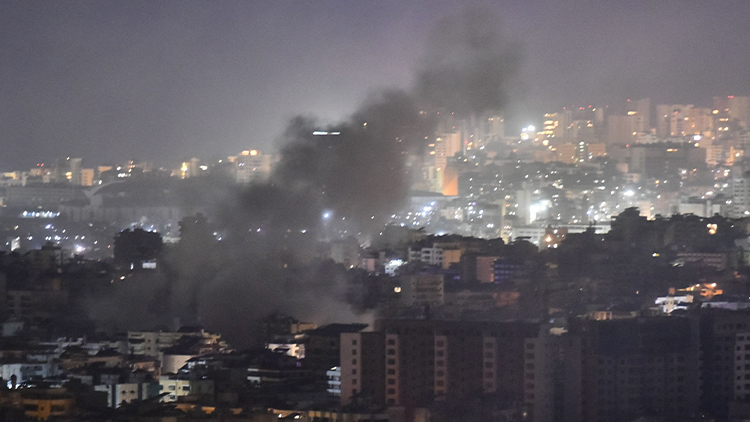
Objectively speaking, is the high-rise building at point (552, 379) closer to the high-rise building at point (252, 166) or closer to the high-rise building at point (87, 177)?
the high-rise building at point (252, 166)

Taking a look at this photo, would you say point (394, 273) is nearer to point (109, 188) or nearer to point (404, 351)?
point (404, 351)

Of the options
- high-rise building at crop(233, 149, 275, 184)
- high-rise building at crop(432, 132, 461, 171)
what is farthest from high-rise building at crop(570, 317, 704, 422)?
high-rise building at crop(432, 132, 461, 171)

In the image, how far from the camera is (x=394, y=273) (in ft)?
71.3

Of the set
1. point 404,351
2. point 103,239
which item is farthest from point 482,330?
point 103,239

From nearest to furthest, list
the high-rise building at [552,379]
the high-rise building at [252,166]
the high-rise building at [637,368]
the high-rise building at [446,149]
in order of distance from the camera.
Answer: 1. the high-rise building at [552,379]
2. the high-rise building at [637,368]
3. the high-rise building at [252,166]
4. the high-rise building at [446,149]

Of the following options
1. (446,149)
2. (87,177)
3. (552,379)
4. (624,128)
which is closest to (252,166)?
(446,149)

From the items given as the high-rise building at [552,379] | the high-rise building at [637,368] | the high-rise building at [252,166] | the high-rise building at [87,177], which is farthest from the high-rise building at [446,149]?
the high-rise building at [552,379]

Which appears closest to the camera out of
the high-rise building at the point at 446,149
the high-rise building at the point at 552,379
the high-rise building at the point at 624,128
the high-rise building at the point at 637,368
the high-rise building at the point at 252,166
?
the high-rise building at the point at 552,379

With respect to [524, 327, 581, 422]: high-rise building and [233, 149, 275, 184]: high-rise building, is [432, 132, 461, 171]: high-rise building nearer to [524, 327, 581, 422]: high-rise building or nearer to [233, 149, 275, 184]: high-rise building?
[233, 149, 275, 184]: high-rise building

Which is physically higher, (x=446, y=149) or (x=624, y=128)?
(x=624, y=128)

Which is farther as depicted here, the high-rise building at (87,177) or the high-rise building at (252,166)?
the high-rise building at (87,177)

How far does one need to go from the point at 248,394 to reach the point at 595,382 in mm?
2596

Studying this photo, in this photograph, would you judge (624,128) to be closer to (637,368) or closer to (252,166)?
(252,166)

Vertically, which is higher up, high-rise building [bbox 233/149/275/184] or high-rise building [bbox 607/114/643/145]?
high-rise building [bbox 607/114/643/145]
